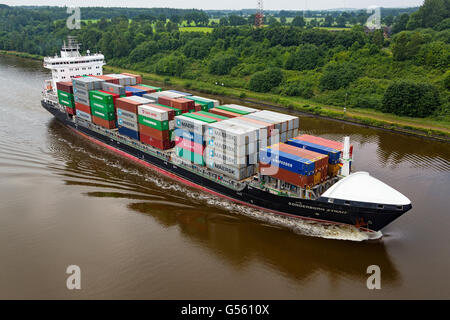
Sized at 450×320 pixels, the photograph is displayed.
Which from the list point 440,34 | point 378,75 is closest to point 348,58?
point 378,75

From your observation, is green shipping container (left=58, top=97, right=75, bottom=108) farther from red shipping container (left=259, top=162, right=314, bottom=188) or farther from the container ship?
red shipping container (left=259, top=162, right=314, bottom=188)

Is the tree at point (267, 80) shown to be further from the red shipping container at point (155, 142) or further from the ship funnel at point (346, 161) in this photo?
the ship funnel at point (346, 161)

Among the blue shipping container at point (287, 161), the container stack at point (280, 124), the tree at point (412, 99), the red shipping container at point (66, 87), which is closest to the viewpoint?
the blue shipping container at point (287, 161)

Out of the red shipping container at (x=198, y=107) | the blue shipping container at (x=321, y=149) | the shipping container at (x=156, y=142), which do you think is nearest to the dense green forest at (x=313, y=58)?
the blue shipping container at (x=321, y=149)

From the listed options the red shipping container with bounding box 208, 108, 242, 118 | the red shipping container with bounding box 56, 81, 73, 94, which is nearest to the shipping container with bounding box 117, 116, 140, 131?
the red shipping container with bounding box 208, 108, 242, 118

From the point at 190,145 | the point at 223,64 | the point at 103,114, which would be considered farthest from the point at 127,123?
the point at 223,64
